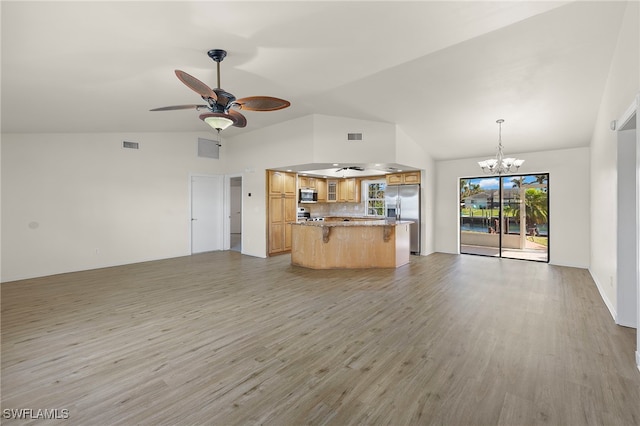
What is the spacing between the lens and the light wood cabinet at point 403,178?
24.5 feet

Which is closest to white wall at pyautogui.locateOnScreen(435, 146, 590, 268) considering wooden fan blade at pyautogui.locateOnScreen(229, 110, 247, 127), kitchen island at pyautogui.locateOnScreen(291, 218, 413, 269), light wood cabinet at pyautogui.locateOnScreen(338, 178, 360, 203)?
kitchen island at pyautogui.locateOnScreen(291, 218, 413, 269)

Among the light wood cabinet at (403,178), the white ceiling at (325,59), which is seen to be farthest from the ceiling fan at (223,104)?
the light wood cabinet at (403,178)

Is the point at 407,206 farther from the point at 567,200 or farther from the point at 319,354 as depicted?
the point at 319,354

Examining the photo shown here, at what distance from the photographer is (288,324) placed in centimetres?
326

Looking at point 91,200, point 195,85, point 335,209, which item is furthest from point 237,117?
point 335,209

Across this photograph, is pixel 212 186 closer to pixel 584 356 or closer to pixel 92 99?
pixel 92 99

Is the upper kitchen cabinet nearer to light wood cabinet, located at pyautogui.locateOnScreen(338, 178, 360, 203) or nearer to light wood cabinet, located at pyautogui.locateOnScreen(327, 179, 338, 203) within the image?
light wood cabinet, located at pyautogui.locateOnScreen(327, 179, 338, 203)

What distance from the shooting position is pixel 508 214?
25.7ft

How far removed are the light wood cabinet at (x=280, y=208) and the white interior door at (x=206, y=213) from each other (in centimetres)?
184

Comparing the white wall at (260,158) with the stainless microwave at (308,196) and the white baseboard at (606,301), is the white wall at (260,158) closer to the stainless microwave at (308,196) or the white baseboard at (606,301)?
the stainless microwave at (308,196)

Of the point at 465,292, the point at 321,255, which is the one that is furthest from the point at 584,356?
the point at 321,255

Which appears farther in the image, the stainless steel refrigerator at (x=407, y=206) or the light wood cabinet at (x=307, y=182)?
the light wood cabinet at (x=307, y=182)

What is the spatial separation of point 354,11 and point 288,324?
3207 millimetres

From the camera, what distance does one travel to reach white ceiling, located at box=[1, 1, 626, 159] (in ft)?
8.35
